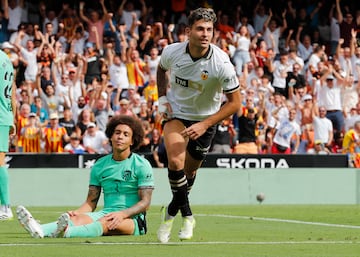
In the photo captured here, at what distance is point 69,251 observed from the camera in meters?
8.50

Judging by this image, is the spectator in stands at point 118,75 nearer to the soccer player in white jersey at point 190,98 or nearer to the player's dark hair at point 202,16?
the soccer player in white jersey at point 190,98

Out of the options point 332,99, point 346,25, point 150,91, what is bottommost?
point 332,99

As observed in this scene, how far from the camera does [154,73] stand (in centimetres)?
2473

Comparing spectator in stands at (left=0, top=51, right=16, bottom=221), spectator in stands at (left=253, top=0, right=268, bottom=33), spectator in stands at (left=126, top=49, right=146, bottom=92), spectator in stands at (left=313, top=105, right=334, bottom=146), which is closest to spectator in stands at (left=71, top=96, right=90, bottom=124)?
spectator in stands at (left=126, top=49, right=146, bottom=92)

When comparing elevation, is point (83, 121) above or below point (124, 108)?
below

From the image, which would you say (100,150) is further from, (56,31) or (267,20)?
(267,20)

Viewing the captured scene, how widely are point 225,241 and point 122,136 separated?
1.47 meters

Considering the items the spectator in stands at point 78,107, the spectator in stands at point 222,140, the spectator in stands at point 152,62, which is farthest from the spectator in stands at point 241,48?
the spectator in stands at point 78,107

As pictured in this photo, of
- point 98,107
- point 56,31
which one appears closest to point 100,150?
point 98,107

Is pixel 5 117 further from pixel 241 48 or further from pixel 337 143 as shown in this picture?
pixel 241 48

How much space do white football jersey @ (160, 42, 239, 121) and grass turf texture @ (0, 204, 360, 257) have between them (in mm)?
1340

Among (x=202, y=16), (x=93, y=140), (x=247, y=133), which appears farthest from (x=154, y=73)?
(x=202, y=16)

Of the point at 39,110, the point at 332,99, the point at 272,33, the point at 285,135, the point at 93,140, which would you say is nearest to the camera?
the point at 93,140

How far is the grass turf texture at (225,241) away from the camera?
28.0ft
